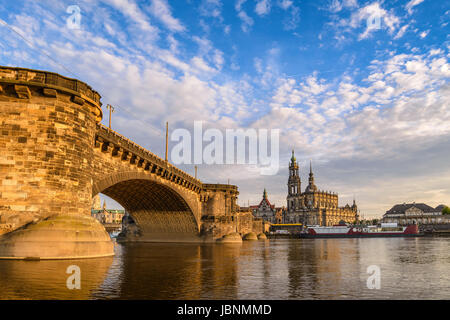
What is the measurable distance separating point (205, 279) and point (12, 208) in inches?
481

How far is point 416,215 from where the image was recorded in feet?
610

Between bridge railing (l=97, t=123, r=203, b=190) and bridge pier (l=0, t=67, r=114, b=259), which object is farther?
bridge railing (l=97, t=123, r=203, b=190)

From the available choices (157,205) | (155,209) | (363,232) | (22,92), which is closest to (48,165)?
(22,92)

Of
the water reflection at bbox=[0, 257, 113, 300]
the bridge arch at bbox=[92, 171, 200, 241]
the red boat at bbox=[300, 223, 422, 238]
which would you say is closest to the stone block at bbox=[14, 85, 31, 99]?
the water reflection at bbox=[0, 257, 113, 300]

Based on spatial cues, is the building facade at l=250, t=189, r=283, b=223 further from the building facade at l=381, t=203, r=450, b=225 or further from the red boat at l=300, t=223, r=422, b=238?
the red boat at l=300, t=223, r=422, b=238

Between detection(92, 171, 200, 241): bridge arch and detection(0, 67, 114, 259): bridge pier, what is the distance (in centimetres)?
789

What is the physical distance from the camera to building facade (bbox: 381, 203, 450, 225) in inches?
7040

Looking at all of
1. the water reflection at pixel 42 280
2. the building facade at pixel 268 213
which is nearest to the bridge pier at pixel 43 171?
the water reflection at pixel 42 280

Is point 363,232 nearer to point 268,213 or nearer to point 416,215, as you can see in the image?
point 268,213

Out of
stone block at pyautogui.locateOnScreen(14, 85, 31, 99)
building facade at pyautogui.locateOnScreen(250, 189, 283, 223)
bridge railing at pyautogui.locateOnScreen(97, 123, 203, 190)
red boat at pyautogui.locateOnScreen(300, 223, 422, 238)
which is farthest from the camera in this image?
building facade at pyautogui.locateOnScreen(250, 189, 283, 223)

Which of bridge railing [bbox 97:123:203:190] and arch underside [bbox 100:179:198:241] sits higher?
bridge railing [bbox 97:123:203:190]

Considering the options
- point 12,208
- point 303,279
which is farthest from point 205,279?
point 12,208
